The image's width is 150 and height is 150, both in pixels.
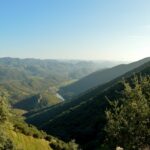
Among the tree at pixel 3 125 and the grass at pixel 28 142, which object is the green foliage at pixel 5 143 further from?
the grass at pixel 28 142

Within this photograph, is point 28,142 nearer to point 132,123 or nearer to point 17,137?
point 17,137

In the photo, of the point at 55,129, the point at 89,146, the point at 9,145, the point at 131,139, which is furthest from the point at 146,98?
the point at 55,129

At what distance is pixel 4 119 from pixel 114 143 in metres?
37.6

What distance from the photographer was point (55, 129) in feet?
616

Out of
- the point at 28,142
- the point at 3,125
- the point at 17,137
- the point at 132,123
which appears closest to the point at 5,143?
the point at 3,125

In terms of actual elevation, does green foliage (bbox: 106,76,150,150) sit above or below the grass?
above

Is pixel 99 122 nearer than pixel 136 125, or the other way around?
pixel 136 125

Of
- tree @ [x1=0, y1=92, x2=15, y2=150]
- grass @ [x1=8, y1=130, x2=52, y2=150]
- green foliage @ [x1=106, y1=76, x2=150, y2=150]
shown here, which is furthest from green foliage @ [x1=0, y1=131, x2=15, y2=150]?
green foliage @ [x1=106, y1=76, x2=150, y2=150]

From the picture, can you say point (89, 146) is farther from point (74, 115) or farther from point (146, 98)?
point (146, 98)

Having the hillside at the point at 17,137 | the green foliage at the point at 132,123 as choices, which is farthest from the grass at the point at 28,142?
the green foliage at the point at 132,123

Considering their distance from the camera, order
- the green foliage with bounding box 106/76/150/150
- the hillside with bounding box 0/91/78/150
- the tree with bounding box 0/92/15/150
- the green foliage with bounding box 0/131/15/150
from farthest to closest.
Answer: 1. the hillside with bounding box 0/91/78/150
2. the tree with bounding box 0/92/15/150
3. the green foliage with bounding box 0/131/15/150
4. the green foliage with bounding box 106/76/150/150

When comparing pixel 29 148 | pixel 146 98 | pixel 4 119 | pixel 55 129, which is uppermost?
pixel 146 98

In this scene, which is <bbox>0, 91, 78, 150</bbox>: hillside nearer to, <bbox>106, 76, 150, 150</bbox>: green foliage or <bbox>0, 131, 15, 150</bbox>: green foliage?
<bbox>0, 131, 15, 150</bbox>: green foliage

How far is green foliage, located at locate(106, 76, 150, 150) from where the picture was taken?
40.6 meters
